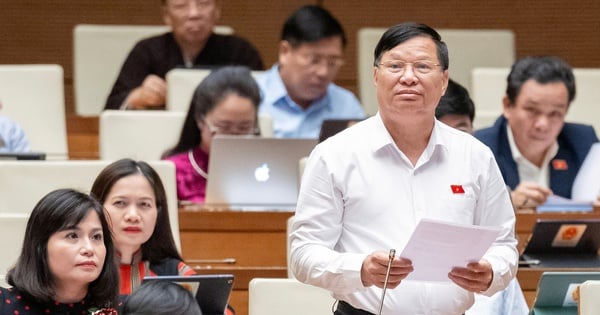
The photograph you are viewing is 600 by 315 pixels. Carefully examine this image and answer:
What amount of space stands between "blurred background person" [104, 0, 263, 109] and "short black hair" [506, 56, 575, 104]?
4.47ft

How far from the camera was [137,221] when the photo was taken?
10.8ft

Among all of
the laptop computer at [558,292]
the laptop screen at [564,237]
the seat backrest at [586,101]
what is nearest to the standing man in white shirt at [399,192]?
the laptop computer at [558,292]

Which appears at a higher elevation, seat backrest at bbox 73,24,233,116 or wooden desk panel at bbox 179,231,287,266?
seat backrest at bbox 73,24,233,116

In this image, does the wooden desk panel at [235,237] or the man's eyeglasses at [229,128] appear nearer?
the wooden desk panel at [235,237]

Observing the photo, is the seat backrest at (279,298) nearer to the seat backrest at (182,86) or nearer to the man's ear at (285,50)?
the seat backrest at (182,86)

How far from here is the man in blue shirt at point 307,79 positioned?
16.2 ft

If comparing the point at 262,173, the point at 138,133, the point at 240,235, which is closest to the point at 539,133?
the point at 262,173

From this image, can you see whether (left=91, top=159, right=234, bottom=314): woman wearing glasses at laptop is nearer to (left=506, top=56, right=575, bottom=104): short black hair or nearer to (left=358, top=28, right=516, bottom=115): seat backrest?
(left=506, top=56, right=575, bottom=104): short black hair

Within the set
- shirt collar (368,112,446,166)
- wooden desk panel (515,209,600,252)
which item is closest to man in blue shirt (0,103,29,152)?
wooden desk panel (515,209,600,252)

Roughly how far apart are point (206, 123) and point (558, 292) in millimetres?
1534

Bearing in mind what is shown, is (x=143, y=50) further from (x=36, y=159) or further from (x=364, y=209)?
(x=364, y=209)

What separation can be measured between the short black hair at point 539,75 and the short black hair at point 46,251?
5.99ft

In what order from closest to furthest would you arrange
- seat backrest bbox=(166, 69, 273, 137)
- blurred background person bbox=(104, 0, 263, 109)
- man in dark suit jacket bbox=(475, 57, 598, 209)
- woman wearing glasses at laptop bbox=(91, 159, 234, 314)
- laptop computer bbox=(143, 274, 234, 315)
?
laptop computer bbox=(143, 274, 234, 315), woman wearing glasses at laptop bbox=(91, 159, 234, 314), man in dark suit jacket bbox=(475, 57, 598, 209), seat backrest bbox=(166, 69, 273, 137), blurred background person bbox=(104, 0, 263, 109)

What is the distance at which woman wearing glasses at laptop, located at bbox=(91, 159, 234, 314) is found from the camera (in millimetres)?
3289
